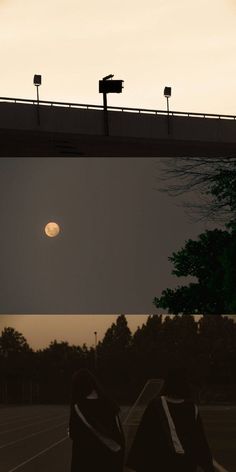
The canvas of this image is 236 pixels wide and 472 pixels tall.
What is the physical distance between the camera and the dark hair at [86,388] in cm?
1226

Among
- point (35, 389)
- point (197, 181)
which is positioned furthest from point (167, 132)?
point (35, 389)

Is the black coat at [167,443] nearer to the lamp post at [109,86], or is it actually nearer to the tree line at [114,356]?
the tree line at [114,356]

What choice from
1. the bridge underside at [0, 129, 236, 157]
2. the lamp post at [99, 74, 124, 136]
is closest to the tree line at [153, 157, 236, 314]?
the bridge underside at [0, 129, 236, 157]

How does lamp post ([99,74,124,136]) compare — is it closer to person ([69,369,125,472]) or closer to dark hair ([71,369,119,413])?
person ([69,369,125,472])

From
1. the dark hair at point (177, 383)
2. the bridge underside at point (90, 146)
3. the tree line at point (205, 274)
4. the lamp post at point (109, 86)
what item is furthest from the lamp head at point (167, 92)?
the dark hair at point (177, 383)

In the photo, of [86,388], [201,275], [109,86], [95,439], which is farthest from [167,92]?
[86,388]

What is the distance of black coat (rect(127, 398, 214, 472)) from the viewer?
455 inches

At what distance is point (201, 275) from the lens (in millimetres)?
77062

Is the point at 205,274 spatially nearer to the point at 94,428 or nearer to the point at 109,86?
the point at 109,86

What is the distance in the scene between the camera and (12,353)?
29094 mm

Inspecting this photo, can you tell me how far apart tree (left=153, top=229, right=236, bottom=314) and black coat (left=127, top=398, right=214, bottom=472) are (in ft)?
200

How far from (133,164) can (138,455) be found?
299 ft

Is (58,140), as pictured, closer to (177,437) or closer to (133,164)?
(133,164)

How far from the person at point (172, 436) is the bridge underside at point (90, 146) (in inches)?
2780
